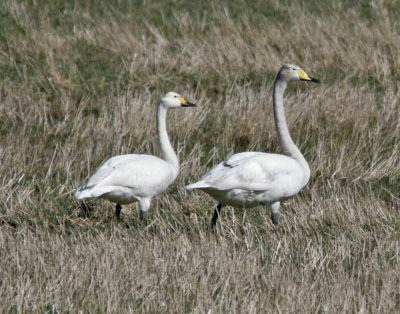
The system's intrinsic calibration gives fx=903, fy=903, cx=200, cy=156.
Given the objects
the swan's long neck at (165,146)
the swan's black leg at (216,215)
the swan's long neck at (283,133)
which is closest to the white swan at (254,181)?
the swan's black leg at (216,215)

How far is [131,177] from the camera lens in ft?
21.5

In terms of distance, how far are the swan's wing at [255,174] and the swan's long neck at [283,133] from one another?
32 centimetres

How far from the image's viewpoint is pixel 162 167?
679 cm

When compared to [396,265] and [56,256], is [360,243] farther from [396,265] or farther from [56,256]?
[56,256]

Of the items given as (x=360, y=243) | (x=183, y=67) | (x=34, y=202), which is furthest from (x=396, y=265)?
(x=183, y=67)

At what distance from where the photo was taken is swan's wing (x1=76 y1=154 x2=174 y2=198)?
21.1 feet

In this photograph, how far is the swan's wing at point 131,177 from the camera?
6430mm

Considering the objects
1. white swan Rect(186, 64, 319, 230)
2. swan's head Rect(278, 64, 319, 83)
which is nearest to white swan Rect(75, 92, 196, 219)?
white swan Rect(186, 64, 319, 230)

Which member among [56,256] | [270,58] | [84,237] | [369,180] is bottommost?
[270,58]

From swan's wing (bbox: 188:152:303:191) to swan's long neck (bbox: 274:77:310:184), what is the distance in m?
0.32

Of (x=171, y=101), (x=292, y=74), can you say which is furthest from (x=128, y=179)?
(x=292, y=74)

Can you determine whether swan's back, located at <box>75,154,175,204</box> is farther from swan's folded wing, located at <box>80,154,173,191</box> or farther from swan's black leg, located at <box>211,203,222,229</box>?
swan's black leg, located at <box>211,203,222,229</box>

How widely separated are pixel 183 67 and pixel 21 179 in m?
3.93

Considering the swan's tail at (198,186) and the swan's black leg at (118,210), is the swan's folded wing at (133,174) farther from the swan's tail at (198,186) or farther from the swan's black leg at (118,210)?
the swan's tail at (198,186)
